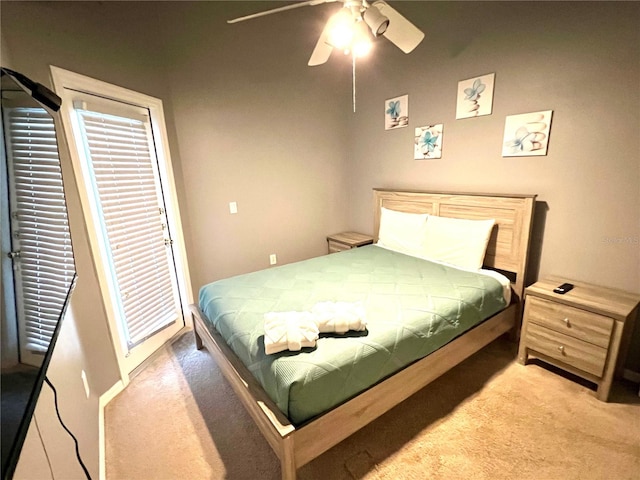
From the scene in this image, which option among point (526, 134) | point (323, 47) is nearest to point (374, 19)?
point (323, 47)

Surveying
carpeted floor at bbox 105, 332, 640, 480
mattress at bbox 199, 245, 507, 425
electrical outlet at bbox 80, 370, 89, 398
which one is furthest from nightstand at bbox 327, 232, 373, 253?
electrical outlet at bbox 80, 370, 89, 398

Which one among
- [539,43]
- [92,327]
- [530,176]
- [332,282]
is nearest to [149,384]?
[92,327]

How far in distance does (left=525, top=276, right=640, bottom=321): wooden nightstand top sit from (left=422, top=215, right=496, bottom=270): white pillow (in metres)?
0.47

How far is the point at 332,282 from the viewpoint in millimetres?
2314

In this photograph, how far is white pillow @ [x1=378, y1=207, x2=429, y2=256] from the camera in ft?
9.50

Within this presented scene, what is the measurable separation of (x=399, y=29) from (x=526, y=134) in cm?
130

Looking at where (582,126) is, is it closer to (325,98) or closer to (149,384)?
(325,98)

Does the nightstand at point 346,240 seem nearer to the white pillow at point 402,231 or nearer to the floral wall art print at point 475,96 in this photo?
the white pillow at point 402,231

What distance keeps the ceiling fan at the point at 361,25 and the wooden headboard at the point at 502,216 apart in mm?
1364

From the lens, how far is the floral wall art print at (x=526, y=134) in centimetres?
224

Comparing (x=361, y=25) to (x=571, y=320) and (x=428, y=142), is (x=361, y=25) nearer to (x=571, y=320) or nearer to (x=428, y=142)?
(x=428, y=142)

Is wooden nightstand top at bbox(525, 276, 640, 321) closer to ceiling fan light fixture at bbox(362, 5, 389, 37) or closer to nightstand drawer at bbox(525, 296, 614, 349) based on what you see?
nightstand drawer at bbox(525, 296, 614, 349)

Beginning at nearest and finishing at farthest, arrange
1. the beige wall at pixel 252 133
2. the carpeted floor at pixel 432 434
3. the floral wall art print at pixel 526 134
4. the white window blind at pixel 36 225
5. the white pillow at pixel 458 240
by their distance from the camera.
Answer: the white window blind at pixel 36 225 → the carpeted floor at pixel 432 434 → the floral wall art print at pixel 526 134 → the white pillow at pixel 458 240 → the beige wall at pixel 252 133

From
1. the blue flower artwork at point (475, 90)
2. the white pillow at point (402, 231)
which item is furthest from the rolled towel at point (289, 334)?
the blue flower artwork at point (475, 90)
